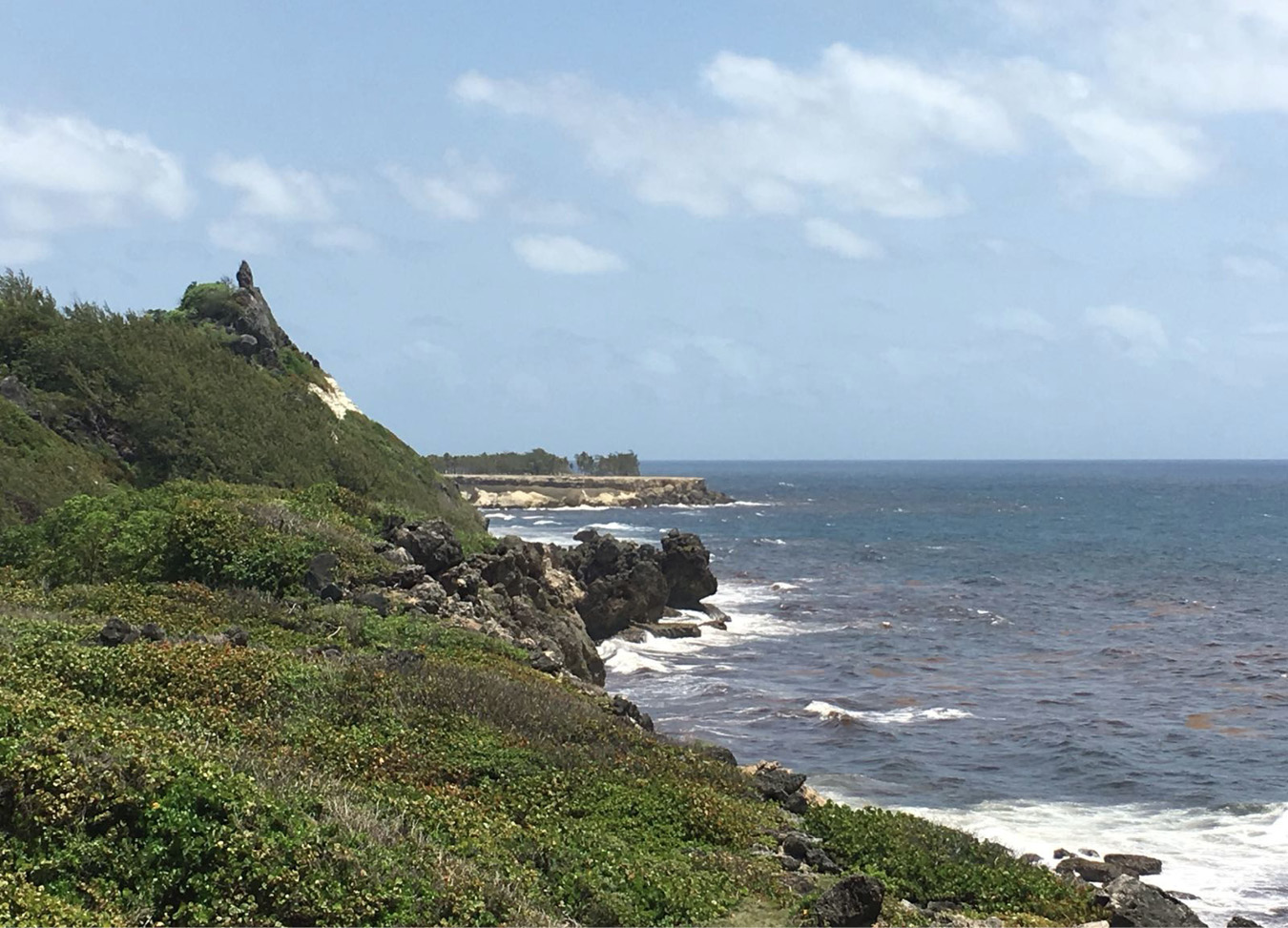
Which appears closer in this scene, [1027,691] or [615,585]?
[1027,691]

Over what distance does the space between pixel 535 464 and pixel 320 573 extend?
149234 mm

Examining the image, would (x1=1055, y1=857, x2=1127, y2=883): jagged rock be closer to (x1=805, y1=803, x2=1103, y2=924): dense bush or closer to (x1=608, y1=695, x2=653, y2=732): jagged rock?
(x1=805, y1=803, x2=1103, y2=924): dense bush

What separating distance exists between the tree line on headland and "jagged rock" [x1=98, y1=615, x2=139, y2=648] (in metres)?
145

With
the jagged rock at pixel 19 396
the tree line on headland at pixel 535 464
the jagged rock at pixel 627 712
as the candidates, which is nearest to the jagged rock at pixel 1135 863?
the jagged rock at pixel 627 712

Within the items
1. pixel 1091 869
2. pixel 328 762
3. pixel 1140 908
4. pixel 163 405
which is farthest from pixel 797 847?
pixel 163 405

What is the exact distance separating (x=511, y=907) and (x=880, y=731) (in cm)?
2117

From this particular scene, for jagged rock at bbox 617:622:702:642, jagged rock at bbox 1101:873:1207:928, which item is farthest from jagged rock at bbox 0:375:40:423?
jagged rock at bbox 1101:873:1207:928

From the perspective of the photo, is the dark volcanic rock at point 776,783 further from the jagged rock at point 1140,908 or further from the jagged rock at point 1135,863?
the jagged rock at point 1135,863

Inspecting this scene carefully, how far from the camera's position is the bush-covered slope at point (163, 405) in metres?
32.2

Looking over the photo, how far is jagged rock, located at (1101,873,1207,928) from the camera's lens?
13.2 metres

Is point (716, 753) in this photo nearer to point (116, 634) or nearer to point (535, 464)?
point (116, 634)

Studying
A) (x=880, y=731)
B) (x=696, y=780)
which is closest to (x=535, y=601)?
(x=880, y=731)

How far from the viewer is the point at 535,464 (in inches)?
6693

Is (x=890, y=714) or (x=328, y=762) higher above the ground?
(x=328, y=762)
